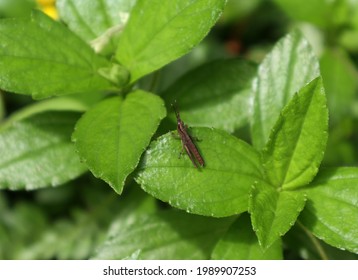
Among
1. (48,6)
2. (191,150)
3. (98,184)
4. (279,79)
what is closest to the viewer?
(191,150)

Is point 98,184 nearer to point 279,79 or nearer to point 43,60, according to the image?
point 43,60

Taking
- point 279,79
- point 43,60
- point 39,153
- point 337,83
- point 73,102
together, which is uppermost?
point 43,60

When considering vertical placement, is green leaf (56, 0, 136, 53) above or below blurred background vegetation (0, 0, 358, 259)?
above

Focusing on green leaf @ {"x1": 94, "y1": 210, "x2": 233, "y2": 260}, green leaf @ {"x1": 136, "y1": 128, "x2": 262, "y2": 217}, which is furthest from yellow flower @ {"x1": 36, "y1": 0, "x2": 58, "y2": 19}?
green leaf @ {"x1": 136, "y1": 128, "x2": 262, "y2": 217}

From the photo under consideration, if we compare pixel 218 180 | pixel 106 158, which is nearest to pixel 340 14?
pixel 218 180

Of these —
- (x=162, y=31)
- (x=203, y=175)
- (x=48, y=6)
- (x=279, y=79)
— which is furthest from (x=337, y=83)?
(x=48, y=6)

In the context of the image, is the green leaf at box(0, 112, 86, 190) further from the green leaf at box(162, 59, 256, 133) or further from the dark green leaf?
the dark green leaf

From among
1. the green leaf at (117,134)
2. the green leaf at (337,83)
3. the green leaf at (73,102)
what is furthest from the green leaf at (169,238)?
the green leaf at (337,83)

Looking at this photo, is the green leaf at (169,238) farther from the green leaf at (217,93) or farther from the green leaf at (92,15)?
the green leaf at (92,15)
